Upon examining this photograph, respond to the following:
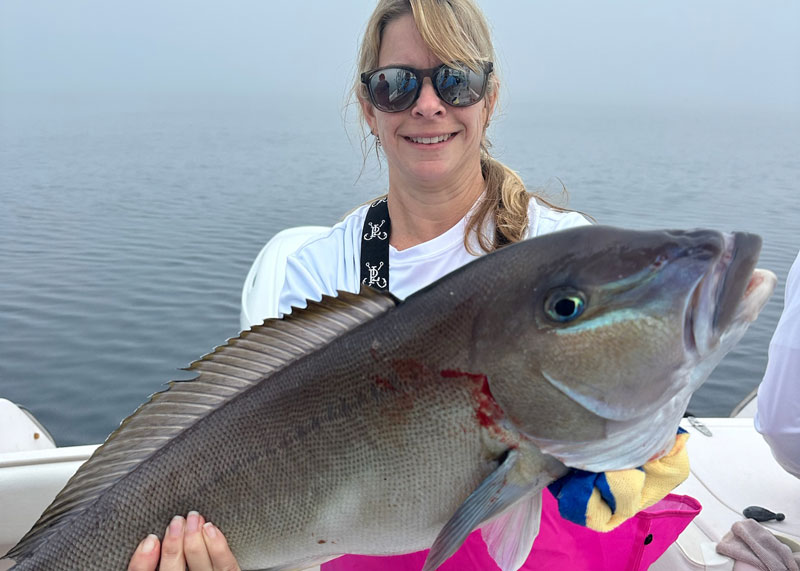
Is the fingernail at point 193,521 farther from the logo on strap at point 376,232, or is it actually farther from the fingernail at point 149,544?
the logo on strap at point 376,232

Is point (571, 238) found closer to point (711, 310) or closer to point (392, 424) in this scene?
point (711, 310)

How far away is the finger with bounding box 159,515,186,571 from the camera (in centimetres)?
167

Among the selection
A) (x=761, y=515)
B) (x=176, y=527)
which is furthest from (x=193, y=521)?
(x=761, y=515)

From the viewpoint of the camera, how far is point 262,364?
1727 millimetres

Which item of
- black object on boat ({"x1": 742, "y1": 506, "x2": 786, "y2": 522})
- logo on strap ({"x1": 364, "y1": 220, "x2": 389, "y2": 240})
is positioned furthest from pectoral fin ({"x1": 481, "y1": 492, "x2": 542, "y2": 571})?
black object on boat ({"x1": 742, "y1": 506, "x2": 786, "y2": 522})

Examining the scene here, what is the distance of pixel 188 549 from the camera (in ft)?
5.43

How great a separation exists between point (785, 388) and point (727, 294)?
4.44 feet

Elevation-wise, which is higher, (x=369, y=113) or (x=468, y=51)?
(x=468, y=51)

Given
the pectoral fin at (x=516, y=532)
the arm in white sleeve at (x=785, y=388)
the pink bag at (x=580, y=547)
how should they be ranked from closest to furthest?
the pectoral fin at (x=516, y=532) < the pink bag at (x=580, y=547) < the arm in white sleeve at (x=785, y=388)

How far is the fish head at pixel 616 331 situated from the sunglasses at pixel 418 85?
4.24ft

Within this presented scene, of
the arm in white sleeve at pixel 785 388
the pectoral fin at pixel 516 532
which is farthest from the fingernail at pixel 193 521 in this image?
the arm in white sleeve at pixel 785 388

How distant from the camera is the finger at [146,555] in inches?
66.0

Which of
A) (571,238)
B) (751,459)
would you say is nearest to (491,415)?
(571,238)

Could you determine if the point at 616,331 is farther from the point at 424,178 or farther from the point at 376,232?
the point at 376,232
